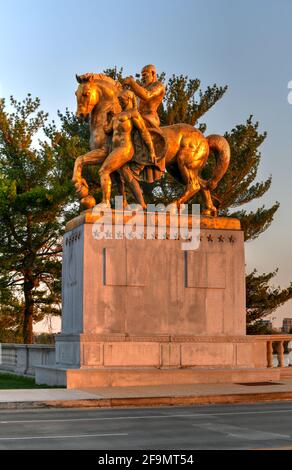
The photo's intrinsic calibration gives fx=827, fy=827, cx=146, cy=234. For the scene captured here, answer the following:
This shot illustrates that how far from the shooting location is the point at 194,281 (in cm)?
2312

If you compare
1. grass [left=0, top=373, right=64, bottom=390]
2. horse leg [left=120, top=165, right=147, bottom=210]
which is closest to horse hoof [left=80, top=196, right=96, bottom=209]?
horse leg [left=120, top=165, right=147, bottom=210]

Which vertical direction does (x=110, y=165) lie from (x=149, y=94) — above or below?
below

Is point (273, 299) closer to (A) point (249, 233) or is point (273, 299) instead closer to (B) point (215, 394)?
(A) point (249, 233)

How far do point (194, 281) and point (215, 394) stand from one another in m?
4.93

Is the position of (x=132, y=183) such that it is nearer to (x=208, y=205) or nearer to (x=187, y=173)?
(x=187, y=173)

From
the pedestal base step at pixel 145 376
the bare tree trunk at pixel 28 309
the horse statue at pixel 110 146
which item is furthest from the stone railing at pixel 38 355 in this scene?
the bare tree trunk at pixel 28 309

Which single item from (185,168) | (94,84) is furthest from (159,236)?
(94,84)

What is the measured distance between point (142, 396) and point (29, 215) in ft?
92.2

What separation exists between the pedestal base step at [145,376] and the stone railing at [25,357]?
499 cm

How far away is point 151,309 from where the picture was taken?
22.5m

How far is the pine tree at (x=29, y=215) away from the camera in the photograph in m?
44.2

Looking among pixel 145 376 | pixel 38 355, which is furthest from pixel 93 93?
pixel 38 355

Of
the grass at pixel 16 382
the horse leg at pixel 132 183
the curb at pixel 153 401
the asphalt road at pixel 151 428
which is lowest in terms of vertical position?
the grass at pixel 16 382

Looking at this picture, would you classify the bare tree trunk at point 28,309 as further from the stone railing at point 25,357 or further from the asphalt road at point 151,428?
the asphalt road at point 151,428
